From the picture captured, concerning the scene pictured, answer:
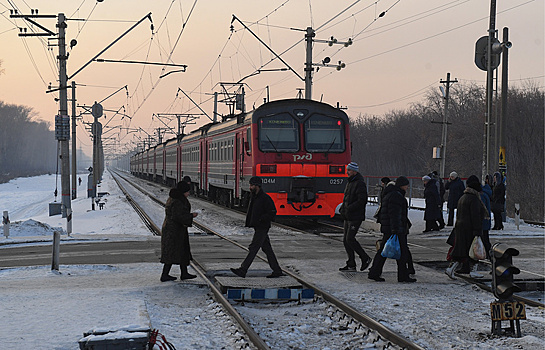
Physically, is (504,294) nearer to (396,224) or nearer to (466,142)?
(396,224)

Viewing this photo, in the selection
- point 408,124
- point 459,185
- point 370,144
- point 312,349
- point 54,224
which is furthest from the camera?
point 370,144

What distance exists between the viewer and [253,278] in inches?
406

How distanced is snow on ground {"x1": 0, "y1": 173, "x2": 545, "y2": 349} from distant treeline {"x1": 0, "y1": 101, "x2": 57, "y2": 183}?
82029 mm

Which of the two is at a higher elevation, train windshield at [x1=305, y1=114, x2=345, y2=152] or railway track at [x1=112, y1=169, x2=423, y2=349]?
train windshield at [x1=305, y1=114, x2=345, y2=152]

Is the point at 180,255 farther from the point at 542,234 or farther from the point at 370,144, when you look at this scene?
the point at 370,144

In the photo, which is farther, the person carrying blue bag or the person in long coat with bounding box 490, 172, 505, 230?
the person in long coat with bounding box 490, 172, 505, 230

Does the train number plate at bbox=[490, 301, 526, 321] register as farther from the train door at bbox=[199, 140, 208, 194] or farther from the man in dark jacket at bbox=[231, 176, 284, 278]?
the train door at bbox=[199, 140, 208, 194]

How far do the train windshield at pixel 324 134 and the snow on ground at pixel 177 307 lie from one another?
7553 mm

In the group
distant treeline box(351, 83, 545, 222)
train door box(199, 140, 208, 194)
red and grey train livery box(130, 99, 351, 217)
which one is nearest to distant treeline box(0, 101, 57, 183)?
distant treeline box(351, 83, 545, 222)

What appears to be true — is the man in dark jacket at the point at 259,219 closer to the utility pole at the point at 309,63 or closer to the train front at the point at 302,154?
the train front at the point at 302,154

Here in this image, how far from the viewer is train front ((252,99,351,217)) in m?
19.1

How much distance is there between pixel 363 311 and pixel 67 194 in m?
17.7

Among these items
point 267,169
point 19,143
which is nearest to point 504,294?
point 267,169

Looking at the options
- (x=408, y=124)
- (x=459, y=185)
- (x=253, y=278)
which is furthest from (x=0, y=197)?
(x=408, y=124)
